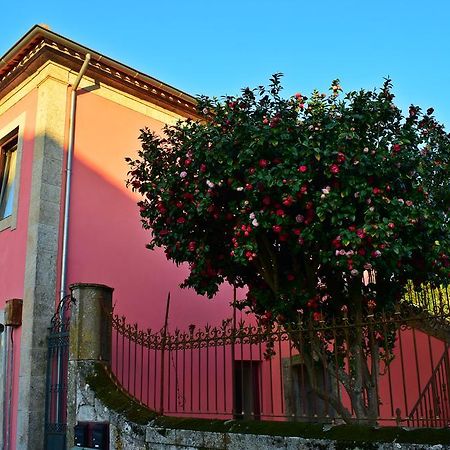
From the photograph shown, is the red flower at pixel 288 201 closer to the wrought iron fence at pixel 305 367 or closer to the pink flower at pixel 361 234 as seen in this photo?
the pink flower at pixel 361 234

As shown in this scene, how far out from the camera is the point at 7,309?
354 inches

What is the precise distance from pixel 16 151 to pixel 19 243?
202 centimetres

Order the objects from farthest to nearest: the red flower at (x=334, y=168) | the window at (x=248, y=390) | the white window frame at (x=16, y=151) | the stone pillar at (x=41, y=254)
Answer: the window at (x=248, y=390) → the white window frame at (x=16, y=151) → the stone pillar at (x=41, y=254) → the red flower at (x=334, y=168)

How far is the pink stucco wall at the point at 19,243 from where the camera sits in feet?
29.7

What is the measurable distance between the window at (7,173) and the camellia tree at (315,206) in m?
4.28

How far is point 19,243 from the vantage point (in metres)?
9.52

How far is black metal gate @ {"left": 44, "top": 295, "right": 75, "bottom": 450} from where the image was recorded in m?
8.10

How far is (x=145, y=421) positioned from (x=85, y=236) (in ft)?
13.5

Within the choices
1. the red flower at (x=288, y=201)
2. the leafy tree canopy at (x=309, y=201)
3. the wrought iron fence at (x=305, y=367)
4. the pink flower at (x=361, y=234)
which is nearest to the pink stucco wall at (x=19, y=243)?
the wrought iron fence at (x=305, y=367)

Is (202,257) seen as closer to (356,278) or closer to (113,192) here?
(356,278)

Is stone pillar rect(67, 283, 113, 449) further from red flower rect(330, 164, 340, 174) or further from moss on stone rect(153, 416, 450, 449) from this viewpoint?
red flower rect(330, 164, 340, 174)

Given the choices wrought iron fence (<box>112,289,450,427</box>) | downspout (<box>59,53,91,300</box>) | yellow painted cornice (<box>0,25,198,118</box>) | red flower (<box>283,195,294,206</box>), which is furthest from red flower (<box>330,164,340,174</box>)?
yellow painted cornice (<box>0,25,198,118</box>)

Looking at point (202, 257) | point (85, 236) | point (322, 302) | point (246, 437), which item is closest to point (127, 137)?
point (85, 236)

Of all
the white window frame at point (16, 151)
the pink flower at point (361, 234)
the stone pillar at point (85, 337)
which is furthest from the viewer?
the white window frame at point (16, 151)
